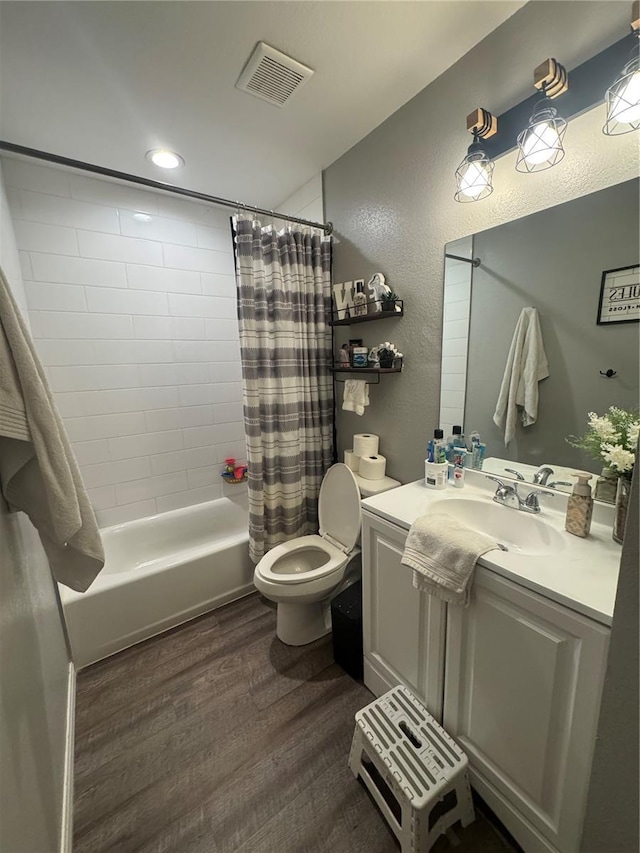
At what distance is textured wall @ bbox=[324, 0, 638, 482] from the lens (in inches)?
39.4

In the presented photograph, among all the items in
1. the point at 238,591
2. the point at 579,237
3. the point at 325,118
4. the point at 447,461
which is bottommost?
the point at 238,591

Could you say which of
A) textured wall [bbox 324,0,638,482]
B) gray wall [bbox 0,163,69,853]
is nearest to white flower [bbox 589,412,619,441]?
textured wall [bbox 324,0,638,482]

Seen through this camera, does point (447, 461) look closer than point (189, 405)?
Yes

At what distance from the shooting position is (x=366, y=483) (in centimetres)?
178

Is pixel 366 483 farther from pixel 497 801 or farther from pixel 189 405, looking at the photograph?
pixel 189 405

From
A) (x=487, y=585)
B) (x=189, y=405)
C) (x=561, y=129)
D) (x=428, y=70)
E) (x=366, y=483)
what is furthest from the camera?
(x=189, y=405)

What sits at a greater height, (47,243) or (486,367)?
(47,243)

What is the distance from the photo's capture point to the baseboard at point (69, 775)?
1014 mm

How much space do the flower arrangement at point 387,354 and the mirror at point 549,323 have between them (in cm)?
26

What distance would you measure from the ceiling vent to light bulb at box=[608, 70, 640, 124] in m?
1.04

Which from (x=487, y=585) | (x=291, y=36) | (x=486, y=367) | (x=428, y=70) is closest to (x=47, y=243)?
(x=291, y=36)

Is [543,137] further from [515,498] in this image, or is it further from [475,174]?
[515,498]

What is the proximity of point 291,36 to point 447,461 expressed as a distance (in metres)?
1.69

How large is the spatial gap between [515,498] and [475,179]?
1.18 m
